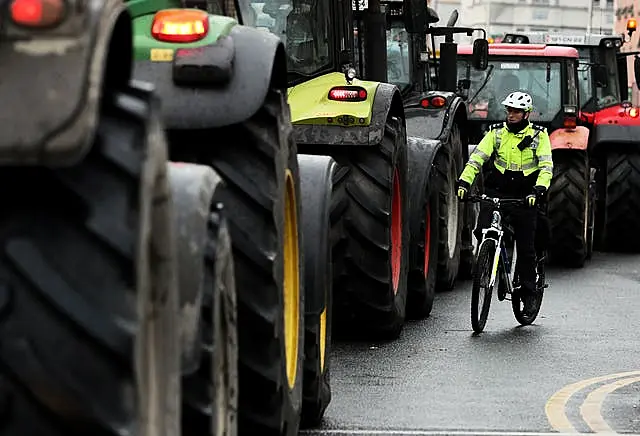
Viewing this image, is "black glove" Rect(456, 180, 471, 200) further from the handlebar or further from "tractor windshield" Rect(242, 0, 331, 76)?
"tractor windshield" Rect(242, 0, 331, 76)

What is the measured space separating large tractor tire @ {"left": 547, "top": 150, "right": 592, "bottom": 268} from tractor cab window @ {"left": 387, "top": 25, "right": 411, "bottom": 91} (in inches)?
141

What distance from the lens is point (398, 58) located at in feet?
51.4

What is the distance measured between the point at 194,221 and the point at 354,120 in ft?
20.9

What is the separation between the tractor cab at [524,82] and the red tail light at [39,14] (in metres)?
16.9

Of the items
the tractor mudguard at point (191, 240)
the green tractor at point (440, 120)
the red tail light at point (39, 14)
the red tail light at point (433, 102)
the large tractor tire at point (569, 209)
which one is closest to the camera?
the red tail light at point (39, 14)

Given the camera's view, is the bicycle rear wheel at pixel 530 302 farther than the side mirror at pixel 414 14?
No

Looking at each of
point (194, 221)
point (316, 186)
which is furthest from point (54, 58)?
point (316, 186)

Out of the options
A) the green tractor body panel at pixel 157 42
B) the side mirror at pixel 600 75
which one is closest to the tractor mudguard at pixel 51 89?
the green tractor body panel at pixel 157 42

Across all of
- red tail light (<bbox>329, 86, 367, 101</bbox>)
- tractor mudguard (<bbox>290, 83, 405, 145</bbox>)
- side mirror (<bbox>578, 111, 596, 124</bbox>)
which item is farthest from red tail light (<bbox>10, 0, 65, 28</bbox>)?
side mirror (<bbox>578, 111, 596, 124</bbox>)

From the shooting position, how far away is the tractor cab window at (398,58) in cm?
1556

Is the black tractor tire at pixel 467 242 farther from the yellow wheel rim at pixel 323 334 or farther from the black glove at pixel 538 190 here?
the yellow wheel rim at pixel 323 334

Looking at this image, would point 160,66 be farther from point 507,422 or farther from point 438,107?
point 438,107

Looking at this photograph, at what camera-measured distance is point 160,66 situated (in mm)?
6199

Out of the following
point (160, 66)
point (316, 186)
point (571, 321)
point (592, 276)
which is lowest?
point (592, 276)
